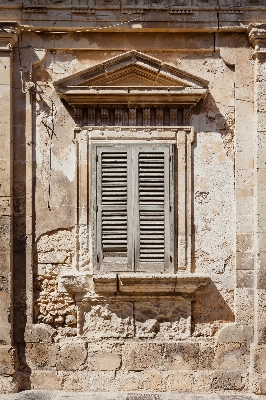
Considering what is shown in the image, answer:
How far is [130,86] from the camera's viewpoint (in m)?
7.67

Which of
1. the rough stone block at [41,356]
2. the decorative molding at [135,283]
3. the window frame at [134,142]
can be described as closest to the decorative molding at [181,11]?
the window frame at [134,142]

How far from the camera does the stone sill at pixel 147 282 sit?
24.7 ft

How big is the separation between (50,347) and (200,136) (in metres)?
3.46

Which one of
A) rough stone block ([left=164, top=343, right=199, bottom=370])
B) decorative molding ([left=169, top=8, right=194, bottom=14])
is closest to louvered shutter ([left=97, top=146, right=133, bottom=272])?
rough stone block ([left=164, top=343, right=199, bottom=370])

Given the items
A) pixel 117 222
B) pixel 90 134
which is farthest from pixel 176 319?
pixel 90 134

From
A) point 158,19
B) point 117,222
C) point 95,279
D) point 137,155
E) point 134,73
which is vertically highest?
point 158,19

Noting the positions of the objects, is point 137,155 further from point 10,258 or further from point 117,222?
point 10,258

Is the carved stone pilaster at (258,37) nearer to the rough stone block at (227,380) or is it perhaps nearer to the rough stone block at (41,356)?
the rough stone block at (227,380)

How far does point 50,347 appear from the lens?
7.69 m

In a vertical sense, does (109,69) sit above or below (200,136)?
above

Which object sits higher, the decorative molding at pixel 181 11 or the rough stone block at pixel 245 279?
the decorative molding at pixel 181 11

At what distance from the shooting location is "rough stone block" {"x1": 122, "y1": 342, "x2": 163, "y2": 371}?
7.66 m

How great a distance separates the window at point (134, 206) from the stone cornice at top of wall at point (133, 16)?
1606mm

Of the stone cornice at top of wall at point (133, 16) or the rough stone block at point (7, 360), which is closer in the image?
the rough stone block at point (7, 360)
